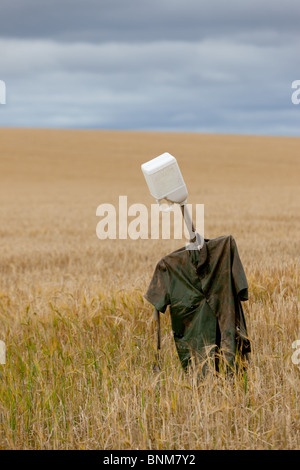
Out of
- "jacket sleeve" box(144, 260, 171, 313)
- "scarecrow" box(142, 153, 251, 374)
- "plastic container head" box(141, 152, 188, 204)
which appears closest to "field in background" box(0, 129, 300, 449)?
"scarecrow" box(142, 153, 251, 374)

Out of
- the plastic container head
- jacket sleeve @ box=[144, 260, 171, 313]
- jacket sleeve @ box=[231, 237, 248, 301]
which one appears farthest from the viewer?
jacket sleeve @ box=[144, 260, 171, 313]

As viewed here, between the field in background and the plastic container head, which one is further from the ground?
the plastic container head

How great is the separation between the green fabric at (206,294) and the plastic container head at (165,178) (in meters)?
0.52

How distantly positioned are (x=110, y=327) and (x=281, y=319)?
4.65ft

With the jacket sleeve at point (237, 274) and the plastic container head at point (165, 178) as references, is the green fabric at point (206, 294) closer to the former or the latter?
the jacket sleeve at point (237, 274)

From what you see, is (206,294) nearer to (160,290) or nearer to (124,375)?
(160,290)

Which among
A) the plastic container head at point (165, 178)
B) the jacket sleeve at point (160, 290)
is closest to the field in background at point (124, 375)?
the jacket sleeve at point (160, 290)

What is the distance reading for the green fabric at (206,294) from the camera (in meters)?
3.24

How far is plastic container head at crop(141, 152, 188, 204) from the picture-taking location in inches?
108

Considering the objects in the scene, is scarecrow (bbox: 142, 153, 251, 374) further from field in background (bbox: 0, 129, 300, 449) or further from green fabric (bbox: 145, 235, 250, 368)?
field in background (bbox: 0, 129, 300, 449)

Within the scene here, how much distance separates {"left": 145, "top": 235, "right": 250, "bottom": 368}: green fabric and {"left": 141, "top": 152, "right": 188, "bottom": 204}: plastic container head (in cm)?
52
